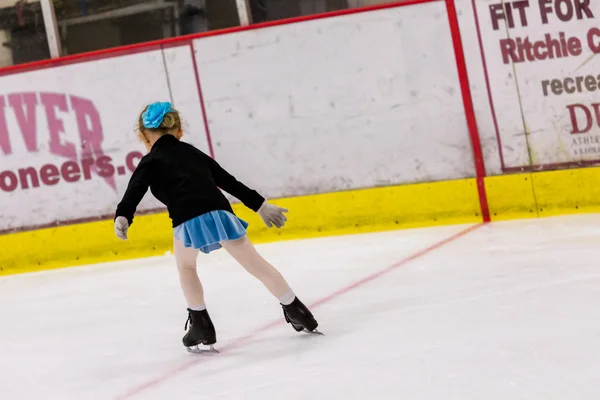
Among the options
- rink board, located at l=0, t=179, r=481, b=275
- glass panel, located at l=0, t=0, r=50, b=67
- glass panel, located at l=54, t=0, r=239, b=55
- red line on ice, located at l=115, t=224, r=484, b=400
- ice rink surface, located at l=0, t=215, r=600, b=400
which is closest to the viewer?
ice rink surface, located at l=0, t=215, r=600, b=400

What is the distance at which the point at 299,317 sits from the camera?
3652mm

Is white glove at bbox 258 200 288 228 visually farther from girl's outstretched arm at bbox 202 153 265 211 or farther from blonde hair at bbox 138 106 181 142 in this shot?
blonde hair at bbox 138 106 181 142

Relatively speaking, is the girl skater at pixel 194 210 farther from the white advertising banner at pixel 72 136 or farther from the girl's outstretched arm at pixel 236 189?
the white advertising banner at pixel 72 136

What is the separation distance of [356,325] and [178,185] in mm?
849

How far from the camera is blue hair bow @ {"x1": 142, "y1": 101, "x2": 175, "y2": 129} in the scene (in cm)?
365

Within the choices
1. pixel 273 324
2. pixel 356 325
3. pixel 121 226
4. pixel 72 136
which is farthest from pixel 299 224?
pixel 121 226

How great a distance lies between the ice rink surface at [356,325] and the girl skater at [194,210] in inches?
6.5

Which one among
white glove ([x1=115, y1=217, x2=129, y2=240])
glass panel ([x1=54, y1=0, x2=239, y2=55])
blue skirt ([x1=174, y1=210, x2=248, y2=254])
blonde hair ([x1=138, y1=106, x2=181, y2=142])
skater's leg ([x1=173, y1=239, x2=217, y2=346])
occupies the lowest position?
skater's leg ([x1=173, y1=239, x2=217, y2=346])

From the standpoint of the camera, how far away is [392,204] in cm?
629

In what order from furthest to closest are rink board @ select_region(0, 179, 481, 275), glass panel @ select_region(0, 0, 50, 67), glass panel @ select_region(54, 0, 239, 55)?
1. glass panel @ select_region(0, 0, 50, 67)
2. glass panel @ select_region(54, 0, 239, 55)
3. rink board @ select_region(0, 179, 481, 275)

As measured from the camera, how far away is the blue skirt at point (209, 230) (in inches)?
139

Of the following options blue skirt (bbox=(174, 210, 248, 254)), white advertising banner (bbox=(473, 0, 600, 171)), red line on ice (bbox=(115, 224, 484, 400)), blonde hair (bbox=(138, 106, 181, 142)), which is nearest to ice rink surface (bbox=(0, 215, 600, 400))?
red line on ice (bbox=(115, 224, 484, 400))

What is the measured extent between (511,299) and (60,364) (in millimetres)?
1748

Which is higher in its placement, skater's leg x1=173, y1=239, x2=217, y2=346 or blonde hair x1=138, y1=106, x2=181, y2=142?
blonde hair x1=138, y1=106, x2=181, y2=142
